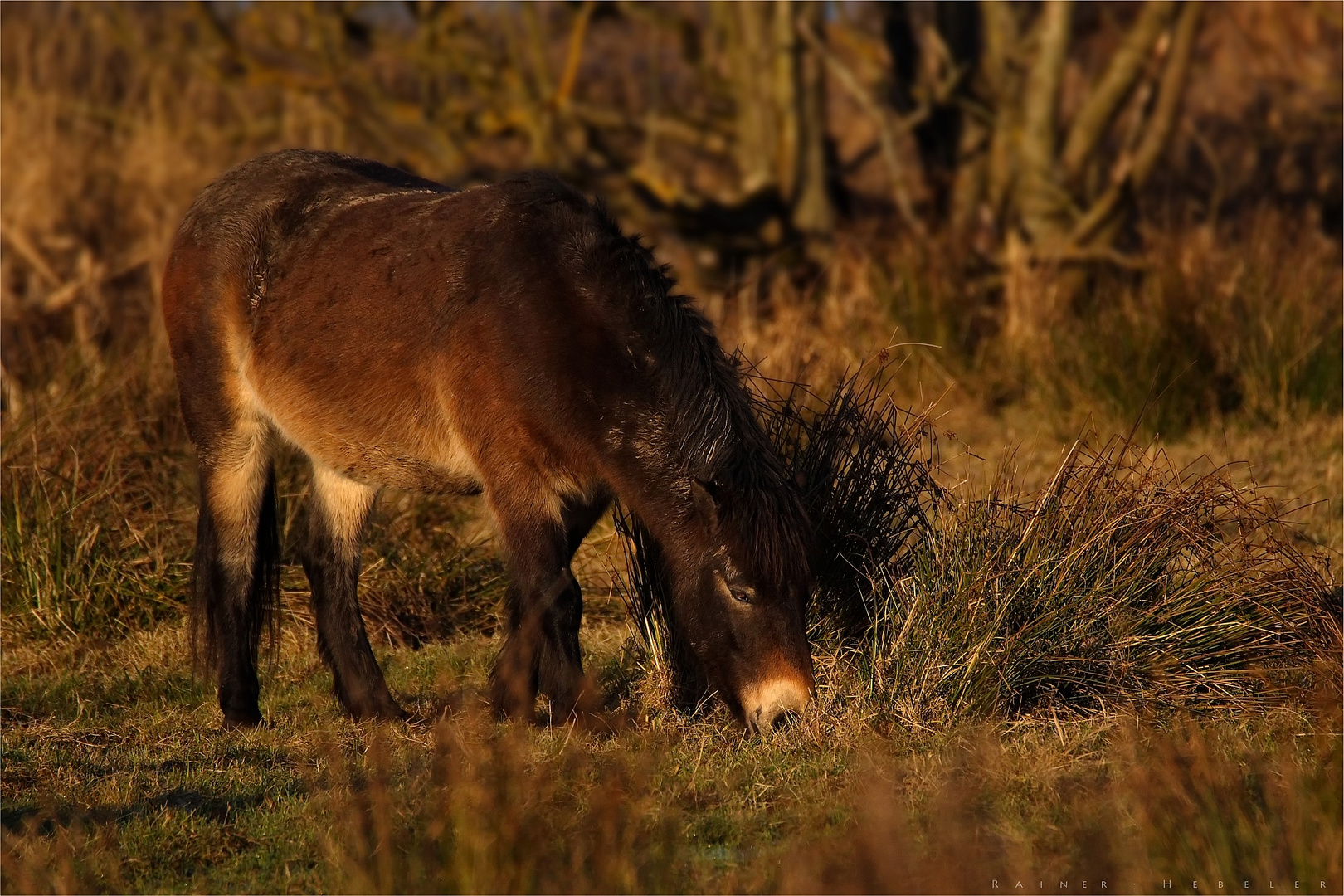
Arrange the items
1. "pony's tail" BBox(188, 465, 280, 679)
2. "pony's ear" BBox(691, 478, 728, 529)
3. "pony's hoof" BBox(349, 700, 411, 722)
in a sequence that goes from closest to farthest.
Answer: "pony's ear" BBox(691, 478, 728, 529)
"pony's hoof" BBox(349, 700, 411, 722)
"pony's tail" BBox(188, 465, 280, 679)

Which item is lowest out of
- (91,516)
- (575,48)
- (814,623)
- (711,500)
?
(91,516)

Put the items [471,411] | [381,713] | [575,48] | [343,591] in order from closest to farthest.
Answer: [471,411], [381,713], [343,591], [575,48]

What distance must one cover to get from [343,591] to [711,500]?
6.73ft

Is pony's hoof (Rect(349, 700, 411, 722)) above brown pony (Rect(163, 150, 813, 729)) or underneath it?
underneath

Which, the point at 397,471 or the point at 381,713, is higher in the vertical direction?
the point at 397,471

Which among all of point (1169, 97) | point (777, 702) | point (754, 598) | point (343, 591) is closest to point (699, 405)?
point (754, 598)

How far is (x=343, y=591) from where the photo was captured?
19.2 feet

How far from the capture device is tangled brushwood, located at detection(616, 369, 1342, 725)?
15.5 feet

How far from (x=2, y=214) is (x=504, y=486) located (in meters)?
9.04

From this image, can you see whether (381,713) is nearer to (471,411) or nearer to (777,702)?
(471,411)

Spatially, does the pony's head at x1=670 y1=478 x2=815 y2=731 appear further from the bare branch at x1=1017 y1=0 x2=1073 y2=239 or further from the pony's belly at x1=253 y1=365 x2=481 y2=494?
the bare branch at x1=1017 y1=0 x2=1073 y2=239

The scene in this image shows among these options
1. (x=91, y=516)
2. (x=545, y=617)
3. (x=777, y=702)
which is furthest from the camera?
(x=91, y=516)

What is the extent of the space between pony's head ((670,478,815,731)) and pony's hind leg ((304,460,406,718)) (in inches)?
63.2

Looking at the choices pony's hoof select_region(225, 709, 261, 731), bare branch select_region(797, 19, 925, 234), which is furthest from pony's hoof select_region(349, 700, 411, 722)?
bare branch select_region(797, 19, 925, 234)
